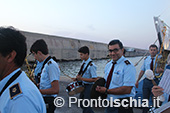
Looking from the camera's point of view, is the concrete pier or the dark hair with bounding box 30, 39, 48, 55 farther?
the concrete pier

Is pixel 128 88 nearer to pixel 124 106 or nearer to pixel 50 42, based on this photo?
pixel 124 106

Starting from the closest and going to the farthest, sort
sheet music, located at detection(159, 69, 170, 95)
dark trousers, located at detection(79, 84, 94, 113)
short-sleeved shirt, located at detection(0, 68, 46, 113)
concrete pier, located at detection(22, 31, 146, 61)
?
short-sleeved shirt, located at detection(0, 68, 46, 113)
sheet music, located at detection(159, 69, 170, 95)
dark trousers, located at detection(79, 84, 94, 113)
concrete pier, located at detection(22, 31, 146, 61)

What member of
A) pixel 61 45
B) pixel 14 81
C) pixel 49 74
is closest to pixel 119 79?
pixel 49 74

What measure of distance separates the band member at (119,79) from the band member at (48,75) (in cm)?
83

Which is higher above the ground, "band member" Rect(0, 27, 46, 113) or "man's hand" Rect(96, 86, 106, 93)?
"band member" Rect(0, 27, 46, 113)

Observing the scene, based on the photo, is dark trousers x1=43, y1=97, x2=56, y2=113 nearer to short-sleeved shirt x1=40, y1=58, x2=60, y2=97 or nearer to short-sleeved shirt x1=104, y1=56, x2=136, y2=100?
short-sleeved shirt x1=40, y1=58, x2=60, y2=97

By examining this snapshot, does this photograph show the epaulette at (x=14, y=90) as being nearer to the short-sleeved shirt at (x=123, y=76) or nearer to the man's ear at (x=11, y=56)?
the man's ear at (x=11, y=56)

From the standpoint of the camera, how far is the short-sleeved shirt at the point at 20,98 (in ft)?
3.11

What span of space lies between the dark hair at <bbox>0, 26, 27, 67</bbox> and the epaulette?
0.76 feet

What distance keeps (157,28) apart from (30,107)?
9877 millimetres

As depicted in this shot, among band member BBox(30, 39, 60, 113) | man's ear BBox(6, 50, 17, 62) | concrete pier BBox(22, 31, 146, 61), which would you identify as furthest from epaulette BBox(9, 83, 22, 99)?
concrete pier BBox(22, 31, 146, 61)

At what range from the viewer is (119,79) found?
2.70 meters

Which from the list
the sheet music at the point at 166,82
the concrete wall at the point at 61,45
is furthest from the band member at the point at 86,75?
the concrete wall at the point at 61,45

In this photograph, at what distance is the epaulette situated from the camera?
3.18ft
